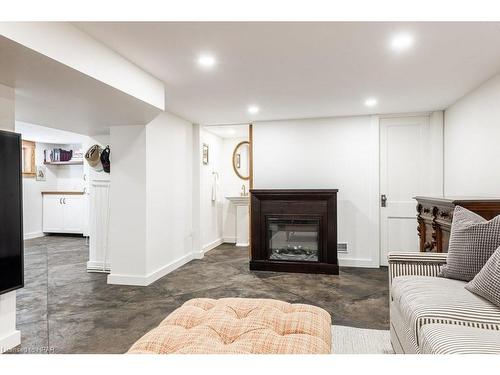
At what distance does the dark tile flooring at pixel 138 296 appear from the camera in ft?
8.02

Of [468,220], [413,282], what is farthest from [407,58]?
[413,282]

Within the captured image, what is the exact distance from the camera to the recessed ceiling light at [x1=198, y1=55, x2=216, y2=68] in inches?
96.6

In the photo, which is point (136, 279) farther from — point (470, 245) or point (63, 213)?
point (63, 213)

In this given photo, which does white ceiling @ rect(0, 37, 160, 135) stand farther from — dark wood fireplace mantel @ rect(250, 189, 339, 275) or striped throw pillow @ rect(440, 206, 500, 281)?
striped throw pillow @ rect(440, 206, 500, 281)

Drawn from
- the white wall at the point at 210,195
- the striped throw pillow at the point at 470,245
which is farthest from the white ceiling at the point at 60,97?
the striped throw pillow at the point at 470,245

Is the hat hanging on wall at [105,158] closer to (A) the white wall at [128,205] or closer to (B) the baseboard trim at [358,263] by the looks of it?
(A) the white wall at [128,205]

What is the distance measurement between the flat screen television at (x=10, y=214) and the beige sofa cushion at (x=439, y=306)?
8.06ft

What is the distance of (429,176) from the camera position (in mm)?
4465

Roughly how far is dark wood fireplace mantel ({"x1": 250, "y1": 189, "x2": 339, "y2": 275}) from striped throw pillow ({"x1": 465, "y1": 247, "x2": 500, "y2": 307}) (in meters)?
2.61

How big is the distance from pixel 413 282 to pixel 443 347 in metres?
0.77

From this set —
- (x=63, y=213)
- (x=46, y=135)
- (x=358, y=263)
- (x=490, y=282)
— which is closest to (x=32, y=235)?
(x=63, y=213)

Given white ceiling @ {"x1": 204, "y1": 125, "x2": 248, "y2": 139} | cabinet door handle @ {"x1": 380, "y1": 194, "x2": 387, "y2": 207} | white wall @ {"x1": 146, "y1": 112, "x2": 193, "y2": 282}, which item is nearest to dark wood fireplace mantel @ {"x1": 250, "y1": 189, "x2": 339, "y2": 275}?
cabinet door handle @ {"x1": 380, "y1": 194, "x2": 387, "y2": 207}

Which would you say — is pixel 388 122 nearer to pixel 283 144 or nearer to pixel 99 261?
pixel 283 144

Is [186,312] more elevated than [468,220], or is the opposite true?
[468,220]
